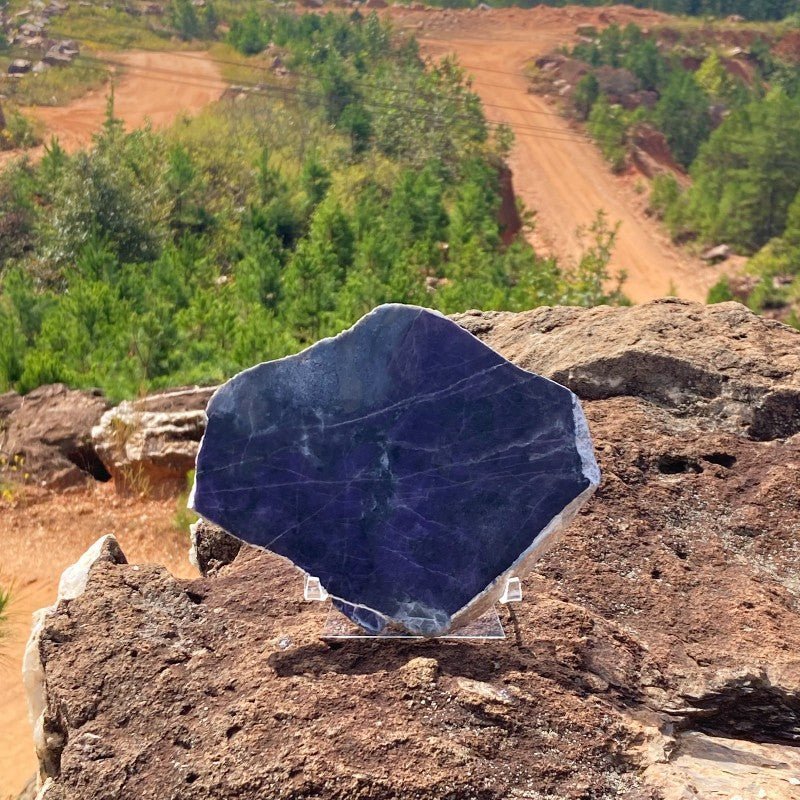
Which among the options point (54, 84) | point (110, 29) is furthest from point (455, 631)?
point (110, 29)

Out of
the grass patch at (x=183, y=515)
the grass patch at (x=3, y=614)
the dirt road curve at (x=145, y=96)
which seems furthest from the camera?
the dirt road curve at (x=145, y=96)

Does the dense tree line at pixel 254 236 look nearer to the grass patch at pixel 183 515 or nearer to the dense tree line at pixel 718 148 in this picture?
the grass patch at pixel 183 515

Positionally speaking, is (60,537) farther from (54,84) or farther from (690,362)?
(54,84)

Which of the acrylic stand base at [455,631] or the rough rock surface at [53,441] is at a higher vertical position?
the acrylic stand base at [455,631]

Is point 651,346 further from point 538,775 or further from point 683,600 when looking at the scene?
point 538,775

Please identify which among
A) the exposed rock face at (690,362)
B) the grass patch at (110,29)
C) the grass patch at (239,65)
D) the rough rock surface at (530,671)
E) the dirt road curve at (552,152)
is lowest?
the dirt road curve at (552,152)

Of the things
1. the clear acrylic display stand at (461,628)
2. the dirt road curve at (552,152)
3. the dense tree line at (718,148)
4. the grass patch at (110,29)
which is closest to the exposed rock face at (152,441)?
the clear acrylic display stand at (461,628)

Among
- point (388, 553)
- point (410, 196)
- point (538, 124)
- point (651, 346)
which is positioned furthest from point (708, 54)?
A: point (388, 553)
